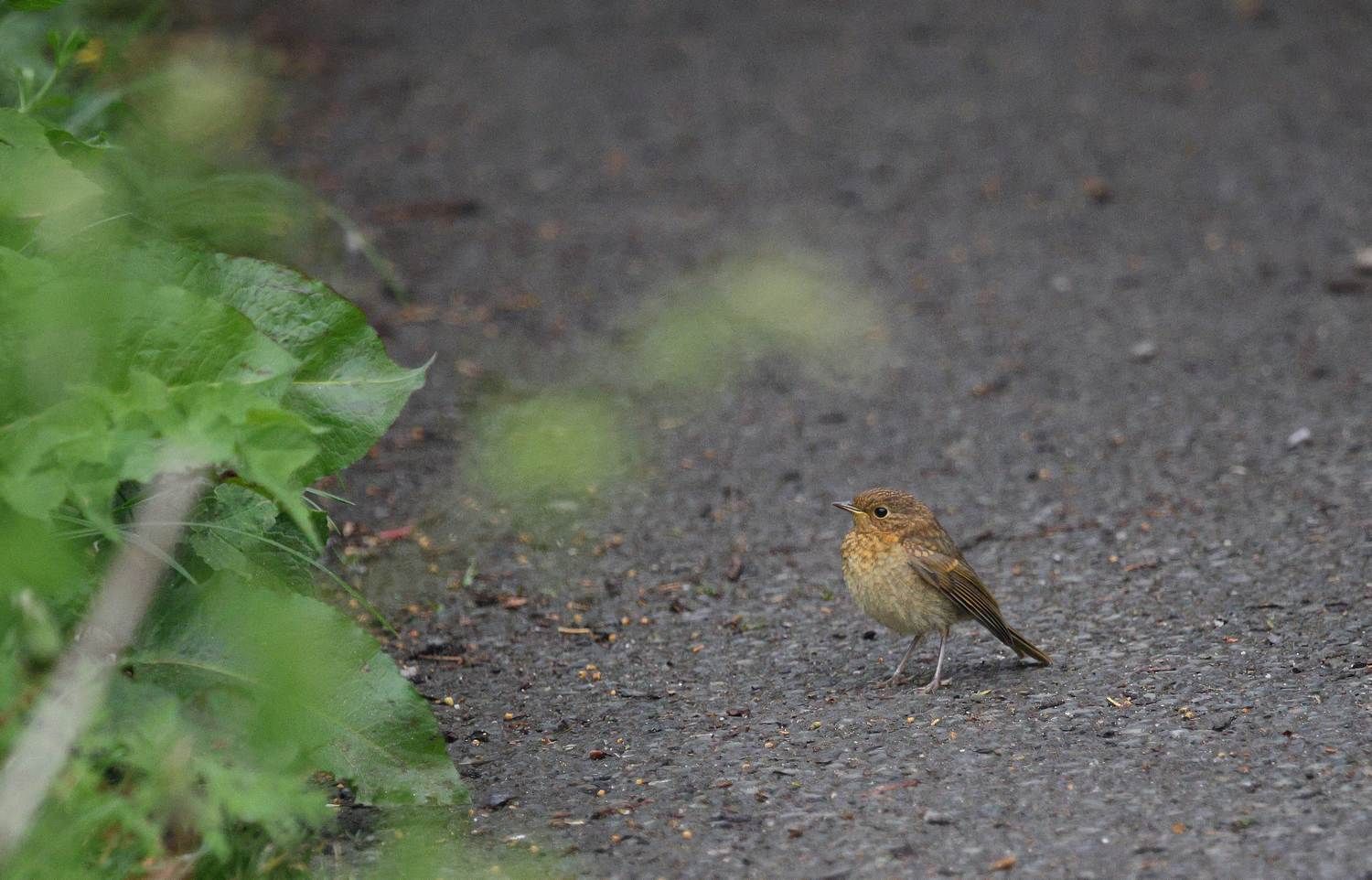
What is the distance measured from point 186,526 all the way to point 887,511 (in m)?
2.19

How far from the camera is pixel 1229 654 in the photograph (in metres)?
4.76

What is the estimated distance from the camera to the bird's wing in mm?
4840

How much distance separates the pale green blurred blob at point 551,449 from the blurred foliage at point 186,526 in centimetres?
231

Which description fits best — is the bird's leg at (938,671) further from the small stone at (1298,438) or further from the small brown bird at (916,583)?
the small stone at (1298,438)

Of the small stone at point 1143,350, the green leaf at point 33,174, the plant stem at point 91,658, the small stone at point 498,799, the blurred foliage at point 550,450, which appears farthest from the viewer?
the small stone at point 1143,350

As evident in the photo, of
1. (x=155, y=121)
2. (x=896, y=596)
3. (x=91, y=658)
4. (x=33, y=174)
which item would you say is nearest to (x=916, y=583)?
(x=896, y=596)

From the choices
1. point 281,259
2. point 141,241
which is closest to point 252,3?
point 281,259

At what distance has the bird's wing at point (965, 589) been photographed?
4840 millimetres

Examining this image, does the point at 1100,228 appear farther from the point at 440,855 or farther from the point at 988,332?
the point at 440,855

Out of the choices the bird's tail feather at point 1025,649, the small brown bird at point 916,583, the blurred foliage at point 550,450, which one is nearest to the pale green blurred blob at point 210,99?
the blurred foliage at point 550,450

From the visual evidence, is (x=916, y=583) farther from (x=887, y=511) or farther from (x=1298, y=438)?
(x=1298, y=438)

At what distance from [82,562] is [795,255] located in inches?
230

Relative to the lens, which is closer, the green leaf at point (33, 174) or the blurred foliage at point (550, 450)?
the green leaf at point (33, 174)

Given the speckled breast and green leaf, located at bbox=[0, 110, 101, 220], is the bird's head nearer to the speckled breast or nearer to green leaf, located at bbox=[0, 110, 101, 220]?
the speckled breast
